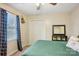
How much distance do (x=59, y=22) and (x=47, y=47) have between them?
1.12 feet

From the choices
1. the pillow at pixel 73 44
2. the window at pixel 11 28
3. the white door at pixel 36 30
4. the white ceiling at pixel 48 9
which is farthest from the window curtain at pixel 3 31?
the pillow at pixel 73 44

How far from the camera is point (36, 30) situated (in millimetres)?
1213

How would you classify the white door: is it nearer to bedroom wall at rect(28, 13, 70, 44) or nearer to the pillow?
bedroom wall at rect(28, 13, 70, 44)

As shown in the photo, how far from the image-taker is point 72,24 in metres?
1.27

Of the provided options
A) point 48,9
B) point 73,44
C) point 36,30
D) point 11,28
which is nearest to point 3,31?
point 11,28

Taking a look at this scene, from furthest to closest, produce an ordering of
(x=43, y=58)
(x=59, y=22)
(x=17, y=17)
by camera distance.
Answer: (x=59, y=22) → (x=17, y=17) → (x=43, y=58)

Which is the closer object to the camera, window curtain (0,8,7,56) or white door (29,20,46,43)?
window curtain (0,8,7,56)

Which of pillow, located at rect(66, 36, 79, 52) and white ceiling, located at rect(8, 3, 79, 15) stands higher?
white ceiling, located at rect(8, 3, 79, 15)

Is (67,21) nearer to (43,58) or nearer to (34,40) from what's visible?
(34,40)

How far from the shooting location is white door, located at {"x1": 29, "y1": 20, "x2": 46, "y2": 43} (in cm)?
116

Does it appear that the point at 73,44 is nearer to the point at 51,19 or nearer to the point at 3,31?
the point at 51,19

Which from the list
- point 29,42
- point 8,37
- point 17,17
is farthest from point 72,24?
point 8,37

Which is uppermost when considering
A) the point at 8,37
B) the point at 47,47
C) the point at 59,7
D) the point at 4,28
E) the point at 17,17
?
the point at 59,7

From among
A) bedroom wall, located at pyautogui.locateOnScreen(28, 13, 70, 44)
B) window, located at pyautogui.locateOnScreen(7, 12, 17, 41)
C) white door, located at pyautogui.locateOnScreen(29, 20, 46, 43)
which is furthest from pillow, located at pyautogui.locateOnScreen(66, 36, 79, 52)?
window, located at pyautogui.locateOnScreen(7, 12, 17, 41)
